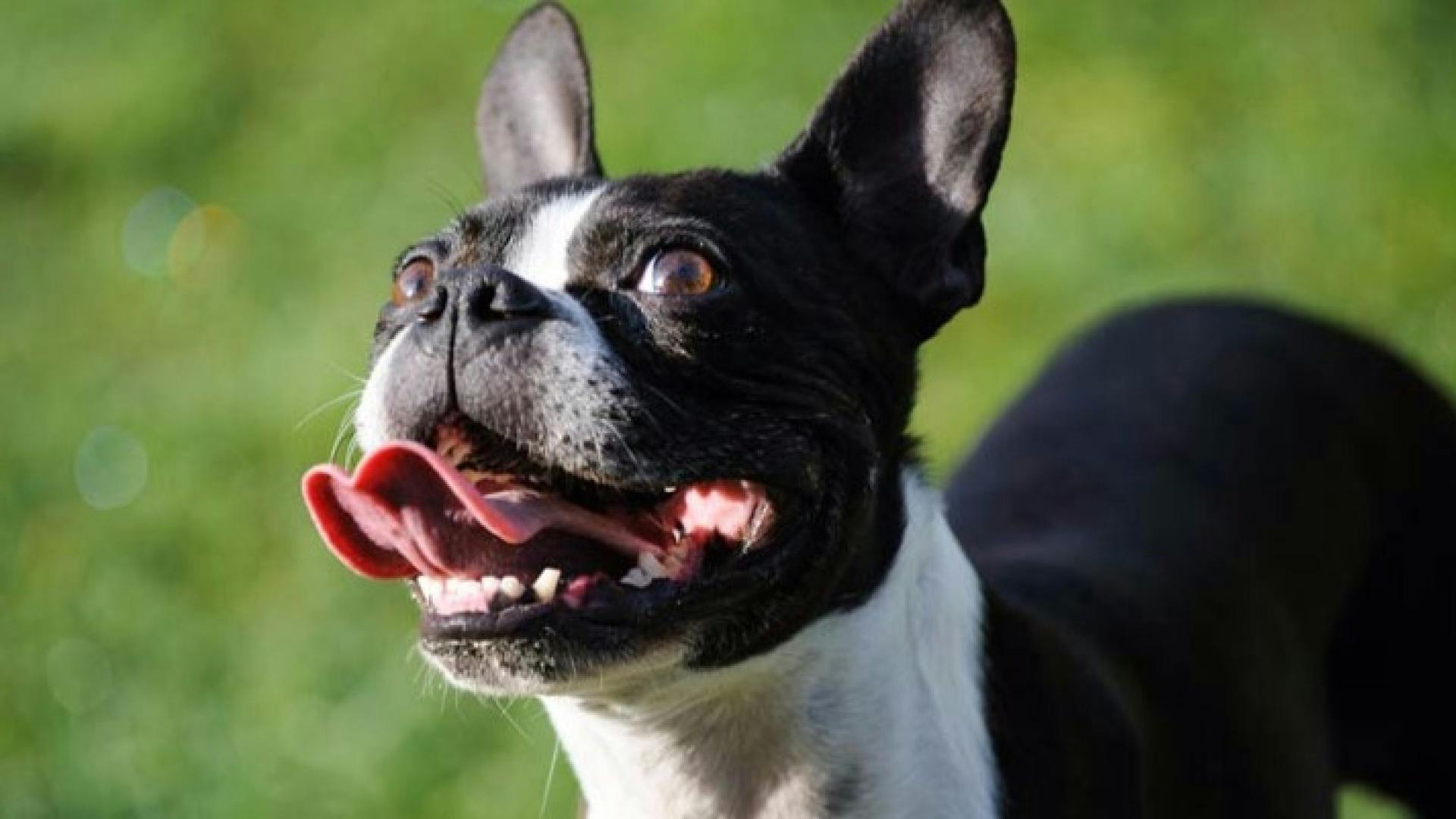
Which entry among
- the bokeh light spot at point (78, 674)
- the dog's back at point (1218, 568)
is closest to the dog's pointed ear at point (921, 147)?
the dog's back at point (1218, 568)

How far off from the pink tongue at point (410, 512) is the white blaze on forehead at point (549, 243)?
31 centimetres

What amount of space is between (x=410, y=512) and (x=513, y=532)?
17cm

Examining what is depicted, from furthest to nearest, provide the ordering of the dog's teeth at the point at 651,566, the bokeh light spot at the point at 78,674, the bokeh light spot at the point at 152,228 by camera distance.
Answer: the bokeh light spot at the point at 152,228 < the bokeh light spot at the point at 78,674 < the dog's teeth at the point at 651,566

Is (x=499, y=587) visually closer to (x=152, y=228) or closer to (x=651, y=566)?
(x=651, y=566)

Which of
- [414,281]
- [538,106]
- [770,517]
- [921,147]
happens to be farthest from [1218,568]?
[414,281]

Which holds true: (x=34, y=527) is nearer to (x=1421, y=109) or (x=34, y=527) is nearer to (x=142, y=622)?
(x=142, y=622)

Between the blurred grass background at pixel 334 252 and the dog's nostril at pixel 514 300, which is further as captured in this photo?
the blurred grass background at pixel 334 252

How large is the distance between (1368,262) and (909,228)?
4018 mm

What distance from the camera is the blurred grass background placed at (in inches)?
236

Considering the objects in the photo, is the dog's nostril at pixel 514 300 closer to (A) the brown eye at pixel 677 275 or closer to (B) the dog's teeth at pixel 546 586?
(A) the brown eye at pixel 677 275

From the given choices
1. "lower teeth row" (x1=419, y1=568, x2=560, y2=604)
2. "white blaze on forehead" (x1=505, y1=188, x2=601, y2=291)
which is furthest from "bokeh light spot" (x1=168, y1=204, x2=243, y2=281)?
"lower teeth row" (x1=419, y1=568, x2=560, y2=604)

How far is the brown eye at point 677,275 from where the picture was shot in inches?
138

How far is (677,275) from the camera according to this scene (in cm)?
351

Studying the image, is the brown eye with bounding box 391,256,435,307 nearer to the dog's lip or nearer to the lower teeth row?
the dog's lip
